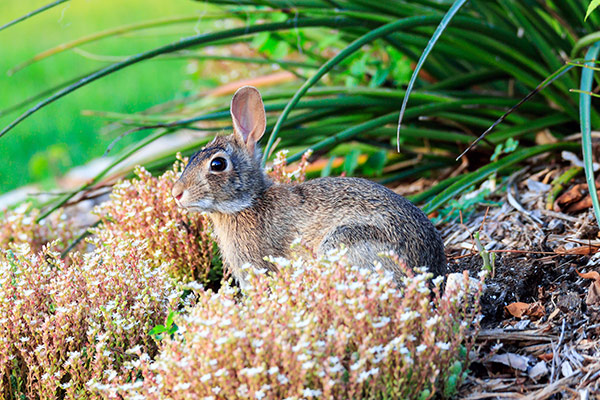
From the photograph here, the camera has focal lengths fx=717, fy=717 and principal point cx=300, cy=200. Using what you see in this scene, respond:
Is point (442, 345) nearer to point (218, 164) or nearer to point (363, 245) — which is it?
point (363, 245)

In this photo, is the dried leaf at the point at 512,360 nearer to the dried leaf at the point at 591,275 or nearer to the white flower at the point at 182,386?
the dried leaf at the point at 591,275

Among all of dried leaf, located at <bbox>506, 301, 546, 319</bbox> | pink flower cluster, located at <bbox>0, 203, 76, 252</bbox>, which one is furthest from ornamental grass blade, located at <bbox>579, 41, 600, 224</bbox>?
pink flower cluster, located at <bbox>0, 203, 76, 252</bbox>

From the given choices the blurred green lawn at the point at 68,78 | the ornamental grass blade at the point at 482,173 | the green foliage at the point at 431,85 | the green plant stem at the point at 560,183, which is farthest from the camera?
the blurred green lawn at the point at 68,78

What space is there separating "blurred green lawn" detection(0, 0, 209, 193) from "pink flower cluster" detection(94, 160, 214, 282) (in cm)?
205

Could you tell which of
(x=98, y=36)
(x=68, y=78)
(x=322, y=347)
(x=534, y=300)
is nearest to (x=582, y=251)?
(x=534, y=300)

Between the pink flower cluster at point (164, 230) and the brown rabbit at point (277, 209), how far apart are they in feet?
1.07

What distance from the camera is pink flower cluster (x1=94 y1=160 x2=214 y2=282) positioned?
4082mm

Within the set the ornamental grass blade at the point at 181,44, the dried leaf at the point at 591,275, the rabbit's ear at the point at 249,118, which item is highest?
the ornamental grass blade at the point at 181,44

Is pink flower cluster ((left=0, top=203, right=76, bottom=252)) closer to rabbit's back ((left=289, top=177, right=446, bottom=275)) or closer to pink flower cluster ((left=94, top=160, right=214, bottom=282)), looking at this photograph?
pink flower cluster ((left=94, top=160, right=214, bottom=282))

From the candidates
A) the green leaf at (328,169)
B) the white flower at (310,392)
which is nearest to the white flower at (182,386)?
the white flower at (310,392)

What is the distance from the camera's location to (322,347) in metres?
2.44

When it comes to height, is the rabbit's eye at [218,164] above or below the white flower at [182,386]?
above

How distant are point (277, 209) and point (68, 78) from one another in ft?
24.2

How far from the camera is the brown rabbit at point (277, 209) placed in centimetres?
331
